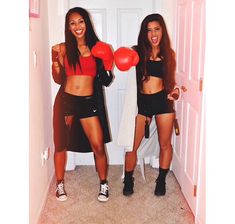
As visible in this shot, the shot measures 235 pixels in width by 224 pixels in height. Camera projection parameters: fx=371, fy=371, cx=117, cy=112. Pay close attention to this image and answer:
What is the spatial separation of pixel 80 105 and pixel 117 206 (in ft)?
2.57

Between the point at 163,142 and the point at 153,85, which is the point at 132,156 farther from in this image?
the point at 153,85

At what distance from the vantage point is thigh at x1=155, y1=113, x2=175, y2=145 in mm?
2723

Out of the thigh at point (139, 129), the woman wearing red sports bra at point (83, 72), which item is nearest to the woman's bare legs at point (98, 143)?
the woman wearing red sports bra at point (83, 72)

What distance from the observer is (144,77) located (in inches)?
106

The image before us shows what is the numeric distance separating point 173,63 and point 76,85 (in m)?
0.72

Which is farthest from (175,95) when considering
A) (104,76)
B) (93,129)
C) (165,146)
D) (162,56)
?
(93,129)

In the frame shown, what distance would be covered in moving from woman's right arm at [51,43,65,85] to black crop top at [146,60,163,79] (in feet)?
2.05

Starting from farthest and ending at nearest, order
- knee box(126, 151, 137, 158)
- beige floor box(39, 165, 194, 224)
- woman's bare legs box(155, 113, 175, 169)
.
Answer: knee box(126, 151, 137, 158)
woman's bare legs box(155, 113, 175, 169)
beige floor box(39, 165, 194, 224)

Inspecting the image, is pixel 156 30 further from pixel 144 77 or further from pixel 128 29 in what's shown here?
pixel 128 29

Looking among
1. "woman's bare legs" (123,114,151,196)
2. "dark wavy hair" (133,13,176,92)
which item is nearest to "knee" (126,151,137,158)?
"woman's bare legs" (123,114,151,196)

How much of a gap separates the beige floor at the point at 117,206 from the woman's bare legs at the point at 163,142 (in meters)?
0.08

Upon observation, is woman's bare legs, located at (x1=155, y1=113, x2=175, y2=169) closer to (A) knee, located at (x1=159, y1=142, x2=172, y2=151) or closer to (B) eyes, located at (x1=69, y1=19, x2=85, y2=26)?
(A) knee, located at (x1=159, y1=142, x2=172, y2=151)
